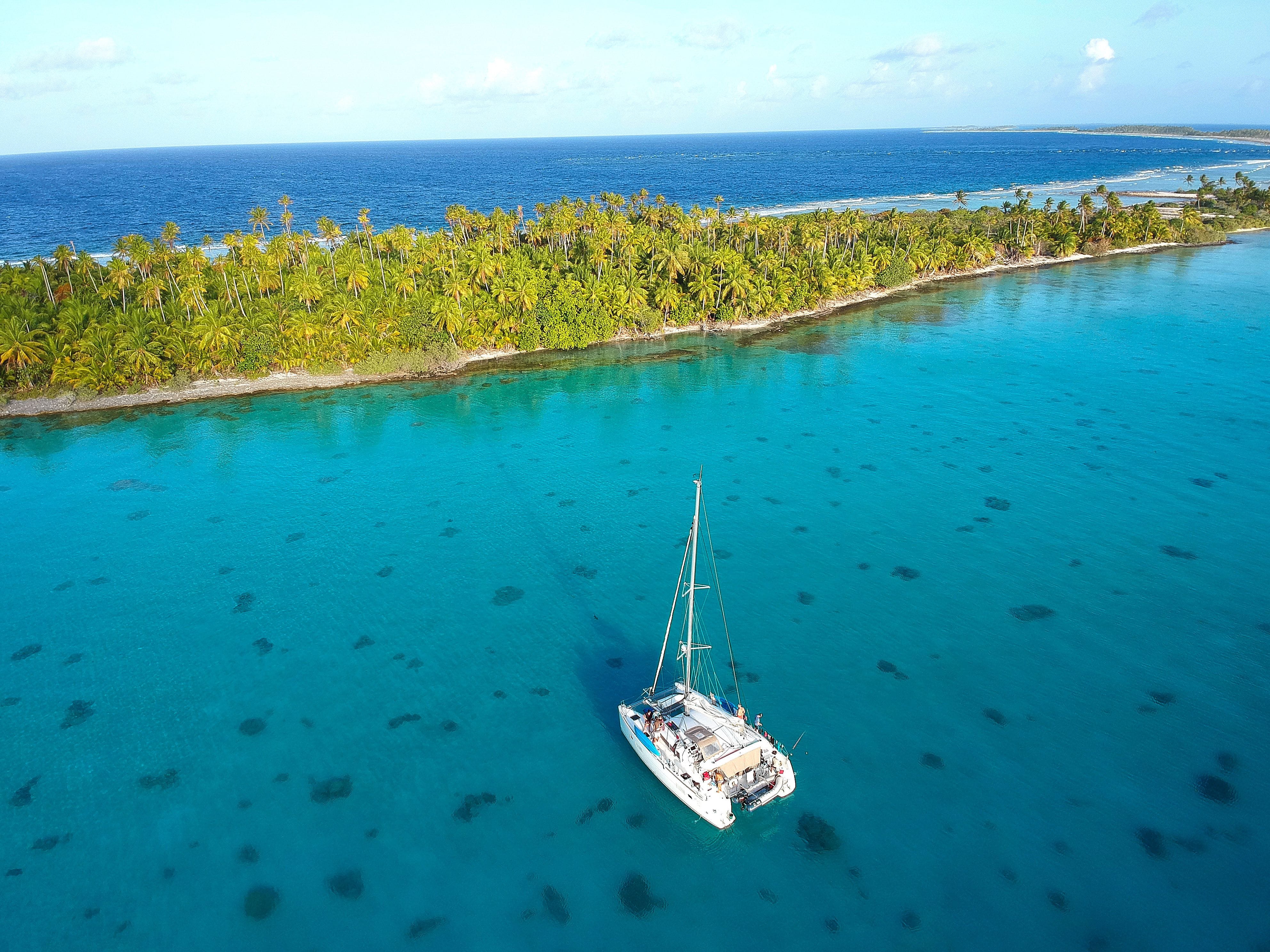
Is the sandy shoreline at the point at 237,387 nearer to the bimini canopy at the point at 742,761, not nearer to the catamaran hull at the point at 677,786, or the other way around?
the catamaran hull at the point at 677,786

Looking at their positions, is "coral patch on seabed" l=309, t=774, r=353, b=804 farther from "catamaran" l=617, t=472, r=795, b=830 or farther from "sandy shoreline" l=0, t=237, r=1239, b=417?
"sandy shoreline" l=0, t=237, r=1239, b=417

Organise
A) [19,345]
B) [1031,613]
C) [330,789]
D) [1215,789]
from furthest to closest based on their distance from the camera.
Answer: [19,345]
[1031,613]
[330,789]
[1215,789]

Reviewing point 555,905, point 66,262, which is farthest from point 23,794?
point 66,262

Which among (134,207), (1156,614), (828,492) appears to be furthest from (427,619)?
(134,207)

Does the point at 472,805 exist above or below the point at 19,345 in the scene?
below

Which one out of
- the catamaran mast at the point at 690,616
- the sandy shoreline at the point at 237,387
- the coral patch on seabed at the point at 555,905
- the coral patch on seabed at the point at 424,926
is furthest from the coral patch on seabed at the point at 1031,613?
the sandy shoreline at the point at 237,387

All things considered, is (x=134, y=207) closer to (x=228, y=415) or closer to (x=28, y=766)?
(x=228, y=415)

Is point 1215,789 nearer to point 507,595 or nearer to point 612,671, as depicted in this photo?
point 612,671
